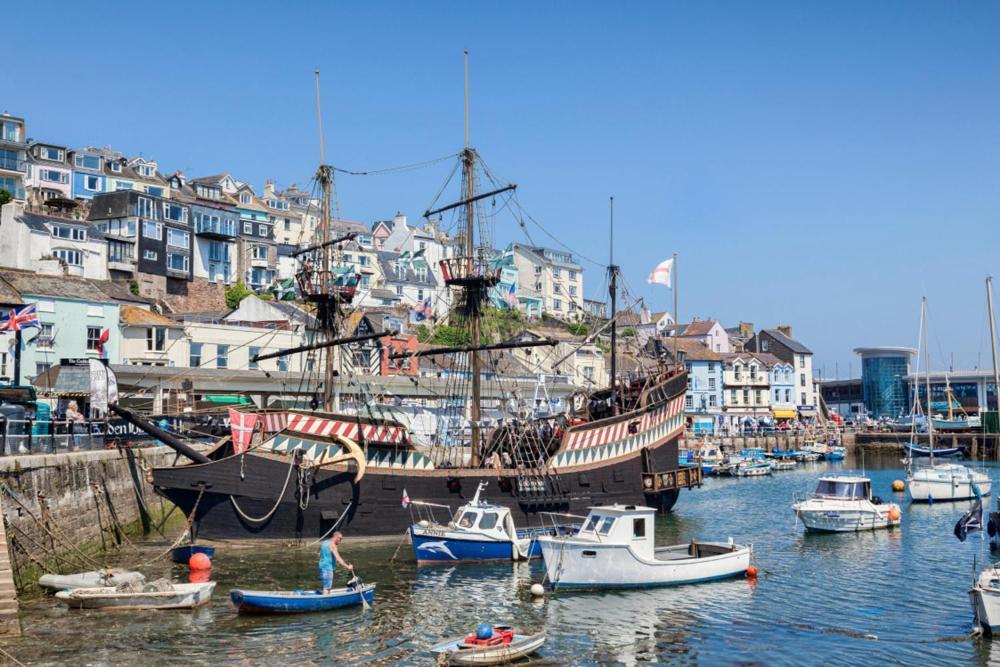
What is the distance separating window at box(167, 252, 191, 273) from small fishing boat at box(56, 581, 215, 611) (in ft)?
228

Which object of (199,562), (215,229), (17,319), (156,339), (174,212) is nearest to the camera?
(199,562)

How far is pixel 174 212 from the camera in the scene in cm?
9438

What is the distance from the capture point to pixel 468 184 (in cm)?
5003

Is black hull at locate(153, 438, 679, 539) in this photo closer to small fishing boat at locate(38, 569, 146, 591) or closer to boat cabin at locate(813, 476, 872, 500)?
small fishing boat at locate(38, 569, 146, 591)

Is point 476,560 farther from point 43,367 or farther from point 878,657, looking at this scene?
point 43,367

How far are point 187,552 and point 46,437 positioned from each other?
6171 mm

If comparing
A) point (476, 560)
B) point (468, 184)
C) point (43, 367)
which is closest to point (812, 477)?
point (468, 184)

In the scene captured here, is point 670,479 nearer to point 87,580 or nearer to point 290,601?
point 290,601

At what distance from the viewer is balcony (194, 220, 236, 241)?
97.5m

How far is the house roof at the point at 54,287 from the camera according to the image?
190ft

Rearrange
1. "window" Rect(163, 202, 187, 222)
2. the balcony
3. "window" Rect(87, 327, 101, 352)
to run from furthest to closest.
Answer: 1. the balcony
2. "window" Rect(163, 202, 187, 222)
3. "window" Rect(87, 327, 101, 352)

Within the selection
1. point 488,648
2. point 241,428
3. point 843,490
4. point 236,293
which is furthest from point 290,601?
point 236,293

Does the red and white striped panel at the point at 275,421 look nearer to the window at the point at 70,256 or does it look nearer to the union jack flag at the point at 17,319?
the union jack flag at the point at 17,319

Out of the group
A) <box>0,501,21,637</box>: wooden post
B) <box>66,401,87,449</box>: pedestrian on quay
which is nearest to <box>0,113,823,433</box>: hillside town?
<box>66,401,87,449</box>: pedestrian on quay
